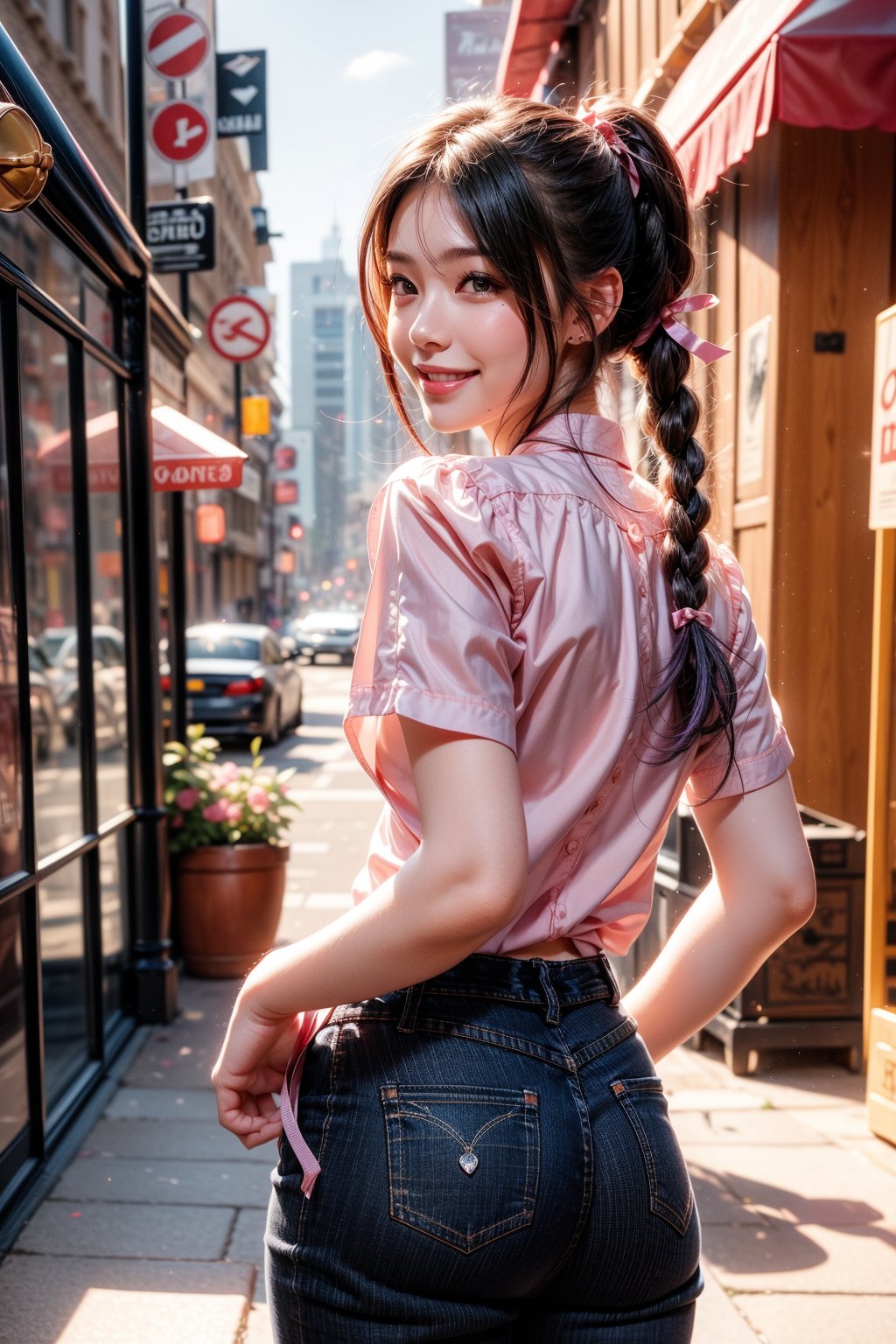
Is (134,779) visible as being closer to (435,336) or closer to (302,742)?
(435,336)

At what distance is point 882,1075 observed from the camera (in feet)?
13.7

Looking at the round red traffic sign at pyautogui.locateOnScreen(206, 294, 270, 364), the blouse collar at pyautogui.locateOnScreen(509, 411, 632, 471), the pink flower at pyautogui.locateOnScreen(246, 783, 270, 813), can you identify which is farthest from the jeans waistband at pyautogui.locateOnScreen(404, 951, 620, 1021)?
the round red traffic sign at pyautogui.locateOnScreen(206, 294, 270, 364)

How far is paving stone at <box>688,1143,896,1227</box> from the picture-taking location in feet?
A: 11.9

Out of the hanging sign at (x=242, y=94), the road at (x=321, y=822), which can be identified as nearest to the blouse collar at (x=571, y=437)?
the road at (x=321, y=822)

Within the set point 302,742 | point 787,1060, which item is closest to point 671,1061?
point 787,1060

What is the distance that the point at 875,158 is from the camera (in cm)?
570

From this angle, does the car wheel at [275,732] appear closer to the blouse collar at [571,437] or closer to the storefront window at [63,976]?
the storefront window at [63,976]

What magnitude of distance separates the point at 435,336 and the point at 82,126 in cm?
457

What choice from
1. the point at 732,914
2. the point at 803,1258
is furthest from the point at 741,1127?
the point at 732,914

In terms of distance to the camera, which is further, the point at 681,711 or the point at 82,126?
the point at 82,126

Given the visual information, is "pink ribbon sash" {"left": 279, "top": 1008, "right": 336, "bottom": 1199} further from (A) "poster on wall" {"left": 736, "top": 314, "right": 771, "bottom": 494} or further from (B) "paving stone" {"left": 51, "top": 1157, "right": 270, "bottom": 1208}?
(A) "poster on wall" {"left": 736, "top": 314, "right": 771, "bottom": 494}

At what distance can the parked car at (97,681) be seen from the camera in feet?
16.6

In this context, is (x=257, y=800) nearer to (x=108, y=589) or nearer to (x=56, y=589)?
(x=108, y=589)

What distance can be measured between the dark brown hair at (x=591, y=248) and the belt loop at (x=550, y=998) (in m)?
0.21
